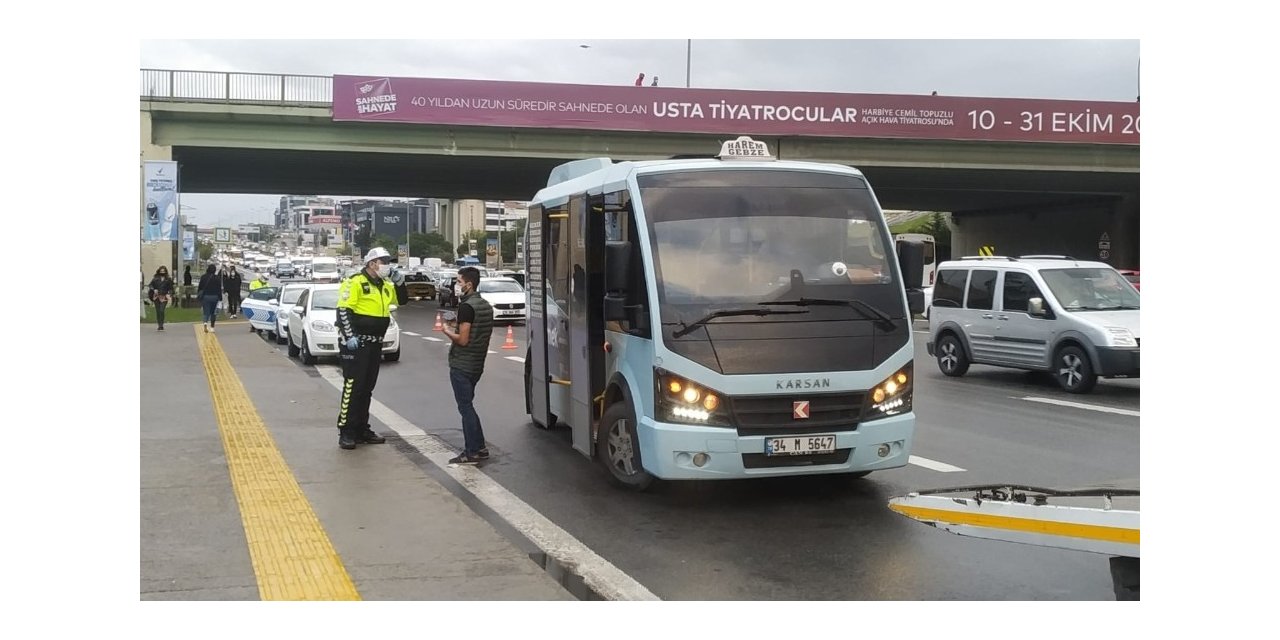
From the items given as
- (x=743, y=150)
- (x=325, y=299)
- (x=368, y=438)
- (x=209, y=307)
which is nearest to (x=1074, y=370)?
(x=743, y=150)

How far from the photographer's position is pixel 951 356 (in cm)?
1705

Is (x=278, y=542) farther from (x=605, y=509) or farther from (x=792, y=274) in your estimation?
(x=792, y=274)

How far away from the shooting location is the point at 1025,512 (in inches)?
203

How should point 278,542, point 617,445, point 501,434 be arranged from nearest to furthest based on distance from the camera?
point 278,542, point 617,445, point 501,434

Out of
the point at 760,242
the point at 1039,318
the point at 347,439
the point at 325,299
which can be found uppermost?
the point at 760,242

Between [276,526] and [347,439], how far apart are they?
10.0 feet

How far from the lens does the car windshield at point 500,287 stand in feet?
106

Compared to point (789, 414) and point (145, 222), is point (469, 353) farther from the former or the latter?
point (145, 222)

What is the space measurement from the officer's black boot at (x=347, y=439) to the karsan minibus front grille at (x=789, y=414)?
4.14 m

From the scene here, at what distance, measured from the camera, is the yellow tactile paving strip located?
19.1 ft

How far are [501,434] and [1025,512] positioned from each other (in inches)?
270

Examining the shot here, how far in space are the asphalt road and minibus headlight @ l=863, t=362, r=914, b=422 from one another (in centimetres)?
66

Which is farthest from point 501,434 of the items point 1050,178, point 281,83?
point 1050,178

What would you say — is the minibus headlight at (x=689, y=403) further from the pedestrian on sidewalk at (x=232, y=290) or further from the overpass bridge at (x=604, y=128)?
the pedestrian on sidewalk at (x=232, y=290)
